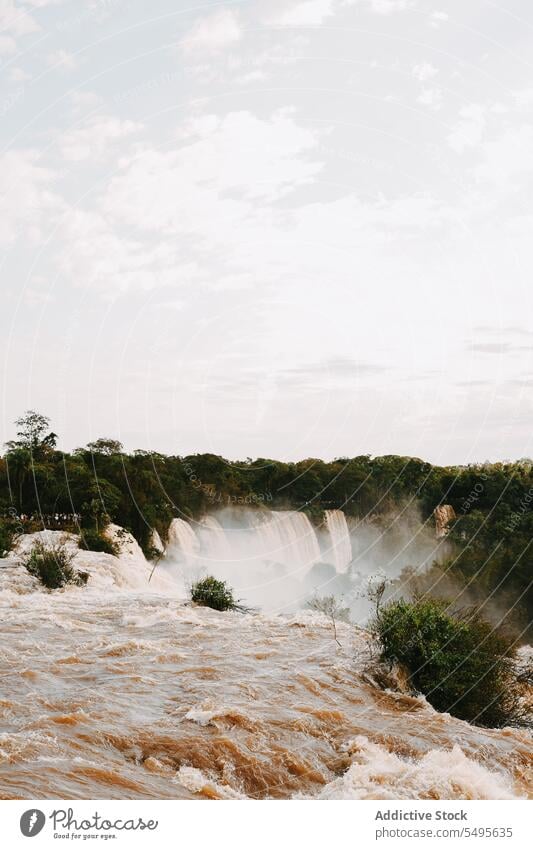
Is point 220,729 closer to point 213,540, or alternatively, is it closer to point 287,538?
point 213,540

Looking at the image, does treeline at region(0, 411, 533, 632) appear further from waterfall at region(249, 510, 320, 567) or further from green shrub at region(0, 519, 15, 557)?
waterfall at region(249, 510, 320, 567)

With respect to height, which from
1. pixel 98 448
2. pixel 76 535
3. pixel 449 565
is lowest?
pixel 449 565

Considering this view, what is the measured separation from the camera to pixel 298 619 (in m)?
14.6

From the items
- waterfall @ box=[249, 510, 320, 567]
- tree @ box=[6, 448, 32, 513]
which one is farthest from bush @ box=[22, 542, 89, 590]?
waterfall @ box=[249, 510, 320, 567]

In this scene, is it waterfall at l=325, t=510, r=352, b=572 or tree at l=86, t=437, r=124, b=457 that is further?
waterfall at l=325, t=510, r=352, b=572

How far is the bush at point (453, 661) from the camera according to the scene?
9664 mm

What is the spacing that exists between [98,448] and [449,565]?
15773 millimetres

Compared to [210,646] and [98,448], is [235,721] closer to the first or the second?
[210,646]

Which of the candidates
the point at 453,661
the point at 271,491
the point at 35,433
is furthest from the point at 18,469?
the point at 453,661

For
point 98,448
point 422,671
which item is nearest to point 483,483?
point 98,448

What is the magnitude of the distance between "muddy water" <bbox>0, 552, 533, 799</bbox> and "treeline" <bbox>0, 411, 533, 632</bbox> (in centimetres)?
1244

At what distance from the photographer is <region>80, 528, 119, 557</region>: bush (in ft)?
72.9

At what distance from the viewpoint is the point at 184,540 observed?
91.2 feet
